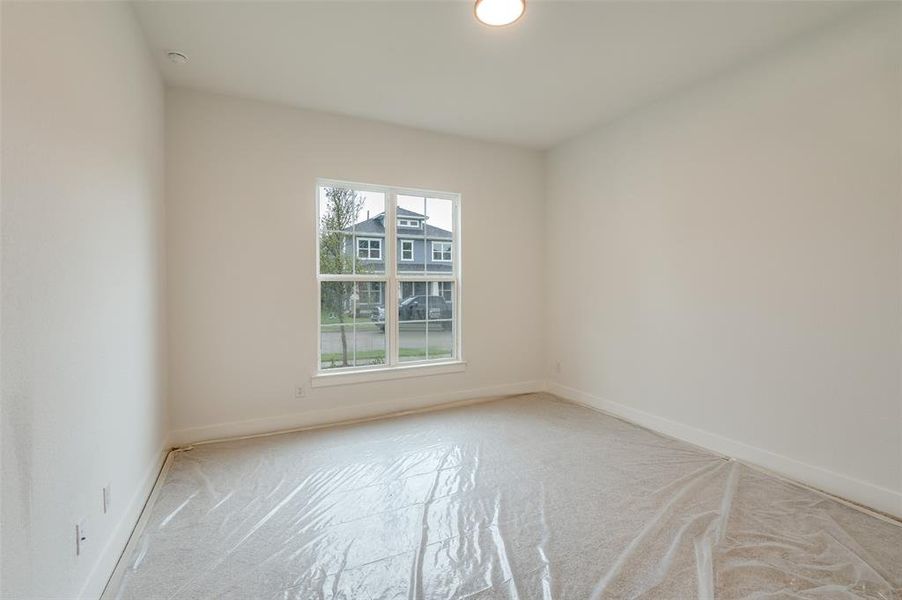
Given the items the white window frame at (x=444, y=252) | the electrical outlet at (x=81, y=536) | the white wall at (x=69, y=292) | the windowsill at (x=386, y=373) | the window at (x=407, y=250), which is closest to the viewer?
the white wall at (x=69, y=292)

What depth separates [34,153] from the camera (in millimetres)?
1216

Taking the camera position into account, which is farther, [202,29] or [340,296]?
[340,296]

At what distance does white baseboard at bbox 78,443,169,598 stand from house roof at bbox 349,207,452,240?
2405 mm

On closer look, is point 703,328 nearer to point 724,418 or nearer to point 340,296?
point 724,418

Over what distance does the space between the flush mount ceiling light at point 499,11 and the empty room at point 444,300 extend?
2cm

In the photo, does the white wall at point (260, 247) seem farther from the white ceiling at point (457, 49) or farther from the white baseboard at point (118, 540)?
the white baseboard at point (118, 540)

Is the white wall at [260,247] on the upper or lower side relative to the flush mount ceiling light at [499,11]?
lower

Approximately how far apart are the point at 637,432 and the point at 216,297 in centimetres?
358

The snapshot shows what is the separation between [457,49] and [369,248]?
1.87 meters

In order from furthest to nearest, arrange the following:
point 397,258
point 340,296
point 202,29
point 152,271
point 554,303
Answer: point 554,303
point 397,258
point 340,296
point 152,271
point 202,29

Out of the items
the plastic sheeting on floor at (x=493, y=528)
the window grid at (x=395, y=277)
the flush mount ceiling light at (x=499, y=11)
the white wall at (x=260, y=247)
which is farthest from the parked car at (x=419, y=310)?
the flush mount ceiling light at (x=499, y=11)

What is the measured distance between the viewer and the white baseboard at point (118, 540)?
1.54 meters

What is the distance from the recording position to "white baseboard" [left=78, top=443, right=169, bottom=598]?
5.05 ft

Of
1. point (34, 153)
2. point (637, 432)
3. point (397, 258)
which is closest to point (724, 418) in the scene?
point (637, 432)
